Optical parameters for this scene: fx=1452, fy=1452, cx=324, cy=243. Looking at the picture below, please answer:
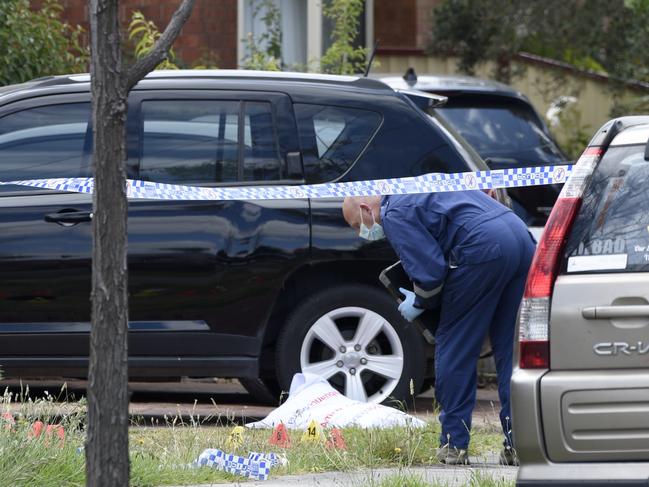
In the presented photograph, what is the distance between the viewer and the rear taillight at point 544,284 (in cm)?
477

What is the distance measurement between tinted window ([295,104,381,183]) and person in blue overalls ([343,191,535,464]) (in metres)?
1.28

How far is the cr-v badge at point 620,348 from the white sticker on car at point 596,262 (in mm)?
249

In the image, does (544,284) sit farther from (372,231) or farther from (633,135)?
(372,231)

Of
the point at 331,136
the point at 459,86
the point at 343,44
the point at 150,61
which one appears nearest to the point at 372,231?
the point at 331,136

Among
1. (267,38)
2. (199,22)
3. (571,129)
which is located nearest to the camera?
(267,38)

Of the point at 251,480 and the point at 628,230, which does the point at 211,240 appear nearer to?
the point at 251,480

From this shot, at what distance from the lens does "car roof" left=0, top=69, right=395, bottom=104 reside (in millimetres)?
8227

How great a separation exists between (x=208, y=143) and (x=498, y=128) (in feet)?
11.1

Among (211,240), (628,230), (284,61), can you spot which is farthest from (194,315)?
(284,61)

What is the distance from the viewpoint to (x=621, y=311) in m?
4.64

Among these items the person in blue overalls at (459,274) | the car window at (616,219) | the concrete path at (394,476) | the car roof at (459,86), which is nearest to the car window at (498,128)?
the car roof at (459,86)

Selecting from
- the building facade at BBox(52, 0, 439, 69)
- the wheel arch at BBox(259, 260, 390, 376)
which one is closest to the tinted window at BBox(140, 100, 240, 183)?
the wheel arch at BBox(259, 260, 390, 376)

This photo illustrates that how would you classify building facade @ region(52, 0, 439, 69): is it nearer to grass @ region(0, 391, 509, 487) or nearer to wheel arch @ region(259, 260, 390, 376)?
wheel arch @ region(259, 260, 390, 376)

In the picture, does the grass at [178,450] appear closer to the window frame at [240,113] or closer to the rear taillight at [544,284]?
the rear taillight at [544,284]
